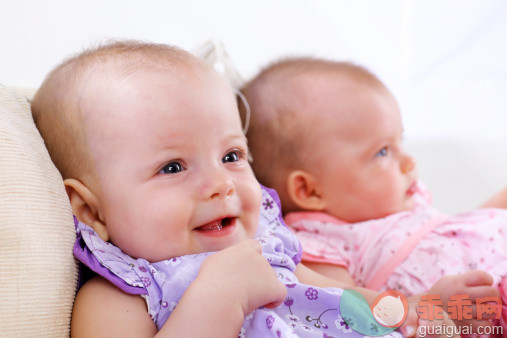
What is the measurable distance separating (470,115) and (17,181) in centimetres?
194

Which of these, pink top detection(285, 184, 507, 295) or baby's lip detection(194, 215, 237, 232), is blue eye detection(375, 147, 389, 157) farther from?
baby's lip detection(194, 215, 237, 232)

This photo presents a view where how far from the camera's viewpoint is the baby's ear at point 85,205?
983 millimetres

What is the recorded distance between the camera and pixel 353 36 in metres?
2.48

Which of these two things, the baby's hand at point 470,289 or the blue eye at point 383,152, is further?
the blue eye at point 383,152

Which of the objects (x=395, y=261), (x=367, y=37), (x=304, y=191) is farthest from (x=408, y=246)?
(x=367, y=37)

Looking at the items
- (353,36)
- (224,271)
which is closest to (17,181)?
(224,271)

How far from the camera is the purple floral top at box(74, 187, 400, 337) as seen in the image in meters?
0.90

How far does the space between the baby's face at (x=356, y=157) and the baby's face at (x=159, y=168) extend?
1.70 feet

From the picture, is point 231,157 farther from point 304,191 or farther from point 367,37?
point 367,37

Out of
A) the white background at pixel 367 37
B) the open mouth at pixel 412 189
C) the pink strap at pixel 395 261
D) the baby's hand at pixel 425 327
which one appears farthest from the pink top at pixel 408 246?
the white background at pixel 367 37

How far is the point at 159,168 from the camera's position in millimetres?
959

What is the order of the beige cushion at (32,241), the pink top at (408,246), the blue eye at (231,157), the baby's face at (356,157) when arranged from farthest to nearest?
the baby's face at (356,157), the pink top at (408,246), the blue eye at (231,157), the beige cushion at (32,241)

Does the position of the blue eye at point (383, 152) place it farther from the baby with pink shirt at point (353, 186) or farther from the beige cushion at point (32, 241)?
the beige cushion at point (32, 241)

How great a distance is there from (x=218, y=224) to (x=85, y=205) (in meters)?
0.25
